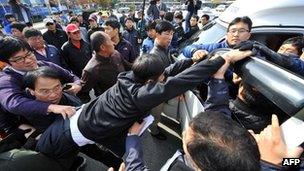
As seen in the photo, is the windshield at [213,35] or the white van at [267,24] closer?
the white van at [267,24]

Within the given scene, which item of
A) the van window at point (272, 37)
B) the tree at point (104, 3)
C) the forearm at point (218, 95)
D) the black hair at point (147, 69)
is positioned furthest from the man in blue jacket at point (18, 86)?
the tree at point (104, 3)

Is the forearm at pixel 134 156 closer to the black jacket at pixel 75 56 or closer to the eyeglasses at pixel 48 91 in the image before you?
the eyeglasses at pixel 48 91

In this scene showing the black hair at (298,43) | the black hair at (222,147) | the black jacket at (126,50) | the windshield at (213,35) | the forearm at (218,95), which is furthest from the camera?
the black jacket at (126,50)

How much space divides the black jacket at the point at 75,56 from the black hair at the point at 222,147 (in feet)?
11.7

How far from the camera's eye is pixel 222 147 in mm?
1085

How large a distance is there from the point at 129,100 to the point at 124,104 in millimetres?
53

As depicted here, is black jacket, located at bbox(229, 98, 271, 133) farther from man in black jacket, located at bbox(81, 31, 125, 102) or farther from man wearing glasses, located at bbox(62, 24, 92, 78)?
man wearing glasses, located at bbox(62, 24, 92, 78)

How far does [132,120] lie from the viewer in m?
2.01

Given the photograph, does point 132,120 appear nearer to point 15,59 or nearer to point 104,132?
point 104,132

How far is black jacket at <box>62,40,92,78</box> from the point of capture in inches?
175

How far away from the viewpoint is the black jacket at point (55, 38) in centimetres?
569

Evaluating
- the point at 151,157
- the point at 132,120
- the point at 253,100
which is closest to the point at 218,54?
the point at 253,100

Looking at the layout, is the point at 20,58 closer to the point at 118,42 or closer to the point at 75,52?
the point at 75,52

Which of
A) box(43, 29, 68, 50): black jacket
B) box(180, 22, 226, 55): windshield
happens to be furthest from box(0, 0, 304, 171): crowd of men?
box(43, 29, 68, 50): black jacket
